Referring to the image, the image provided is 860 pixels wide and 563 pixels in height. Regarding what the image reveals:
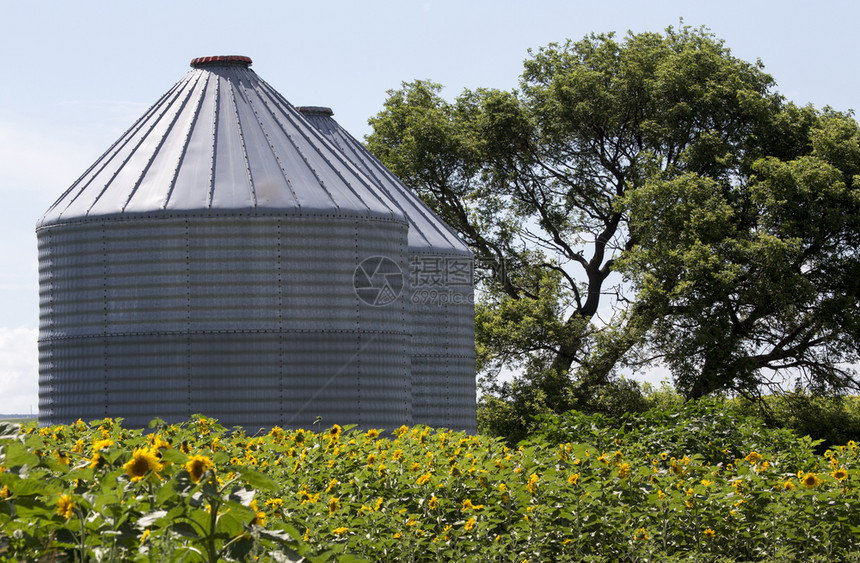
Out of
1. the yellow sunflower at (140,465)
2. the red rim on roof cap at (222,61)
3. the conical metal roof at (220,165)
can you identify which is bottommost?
the yellow sunflower at (140,465)

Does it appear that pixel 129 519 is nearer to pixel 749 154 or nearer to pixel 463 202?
pixel 749 154

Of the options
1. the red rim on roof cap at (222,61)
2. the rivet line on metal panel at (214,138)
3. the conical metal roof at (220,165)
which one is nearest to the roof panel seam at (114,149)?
the conical metal roof at (220,165)

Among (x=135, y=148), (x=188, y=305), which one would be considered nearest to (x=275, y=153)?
(x=135, y=148)

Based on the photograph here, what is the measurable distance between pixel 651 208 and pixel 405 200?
7796 mm

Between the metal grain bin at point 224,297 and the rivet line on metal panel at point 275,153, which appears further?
the rivet line on metal panel at point 275,153

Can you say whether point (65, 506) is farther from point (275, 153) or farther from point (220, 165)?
point (275, 153)

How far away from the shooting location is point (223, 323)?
40.4 ft

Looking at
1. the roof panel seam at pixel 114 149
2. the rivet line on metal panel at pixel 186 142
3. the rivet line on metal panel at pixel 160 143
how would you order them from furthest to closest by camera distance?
the roof panel seam at pixel 114 149 → the rivet line on metal panel at pixel 160 143 → the rivet line on metal panel at pixel 186 142

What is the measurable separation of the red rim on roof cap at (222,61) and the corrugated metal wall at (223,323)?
167 inches

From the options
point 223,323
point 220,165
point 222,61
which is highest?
point 222,61

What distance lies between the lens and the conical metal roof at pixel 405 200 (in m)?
15.9

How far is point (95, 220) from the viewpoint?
42.1 ft

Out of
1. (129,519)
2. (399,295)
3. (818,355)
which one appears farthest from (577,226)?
(129,519)

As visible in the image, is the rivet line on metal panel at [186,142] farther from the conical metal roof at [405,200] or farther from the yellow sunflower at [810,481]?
Result: the yellow sunflower at [810,481]
